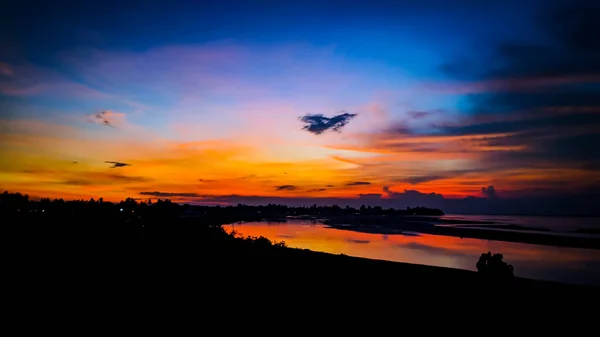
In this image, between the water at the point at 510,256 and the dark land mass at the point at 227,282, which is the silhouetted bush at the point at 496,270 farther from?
the water at the point at 510,256

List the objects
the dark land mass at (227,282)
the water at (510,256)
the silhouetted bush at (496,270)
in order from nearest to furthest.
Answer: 1. the dark land mass at (227,282)
2. the silhouetted bush at (496,270)
3. the water at (510,256)

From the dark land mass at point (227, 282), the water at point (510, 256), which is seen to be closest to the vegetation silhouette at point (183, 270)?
the dark land mass at point (227, 282)

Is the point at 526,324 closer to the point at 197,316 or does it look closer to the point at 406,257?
the point at 197,316

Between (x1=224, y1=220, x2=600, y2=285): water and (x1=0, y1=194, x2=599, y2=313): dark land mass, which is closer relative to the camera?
(x1=0, y1=194, x2=599, y2=313): dark land mass

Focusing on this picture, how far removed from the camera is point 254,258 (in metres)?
20.5

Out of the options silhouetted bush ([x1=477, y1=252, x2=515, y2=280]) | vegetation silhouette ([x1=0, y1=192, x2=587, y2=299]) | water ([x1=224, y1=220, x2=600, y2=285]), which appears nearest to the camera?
vegetation silhouette ([x1=0, y1=192, x2=587, y2=299])

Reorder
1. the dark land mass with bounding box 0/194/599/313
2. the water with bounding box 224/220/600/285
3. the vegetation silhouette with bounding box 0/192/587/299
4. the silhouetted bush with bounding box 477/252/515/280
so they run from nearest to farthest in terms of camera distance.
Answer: the dark land mass with bounding box 0/194/599/313, the vegetation silhouette with bounding box 0/192/587/299, the silhouetted bush with bounding box 477/252/515/280, the water with bounding box 224/220/600/285

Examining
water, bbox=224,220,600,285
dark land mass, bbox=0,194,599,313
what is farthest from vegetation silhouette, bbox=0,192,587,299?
water, bbox=224,220,600,285

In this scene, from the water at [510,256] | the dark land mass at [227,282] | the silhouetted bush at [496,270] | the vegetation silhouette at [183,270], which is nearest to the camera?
the dark land mass at [227,282]

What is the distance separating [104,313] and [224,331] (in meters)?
3.46

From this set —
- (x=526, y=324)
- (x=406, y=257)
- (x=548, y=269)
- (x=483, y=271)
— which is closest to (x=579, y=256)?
(x=548, y=269)

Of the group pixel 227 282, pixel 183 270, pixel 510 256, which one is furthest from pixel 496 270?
pixel 510 256

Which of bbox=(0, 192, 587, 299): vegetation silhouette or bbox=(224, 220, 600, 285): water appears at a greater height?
bbox=(0, 192, 587, 299): vegetation silhouette

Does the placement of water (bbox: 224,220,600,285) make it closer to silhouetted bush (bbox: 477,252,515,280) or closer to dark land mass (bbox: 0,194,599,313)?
silhouetted bush (bbox: 477,252,515,280)
